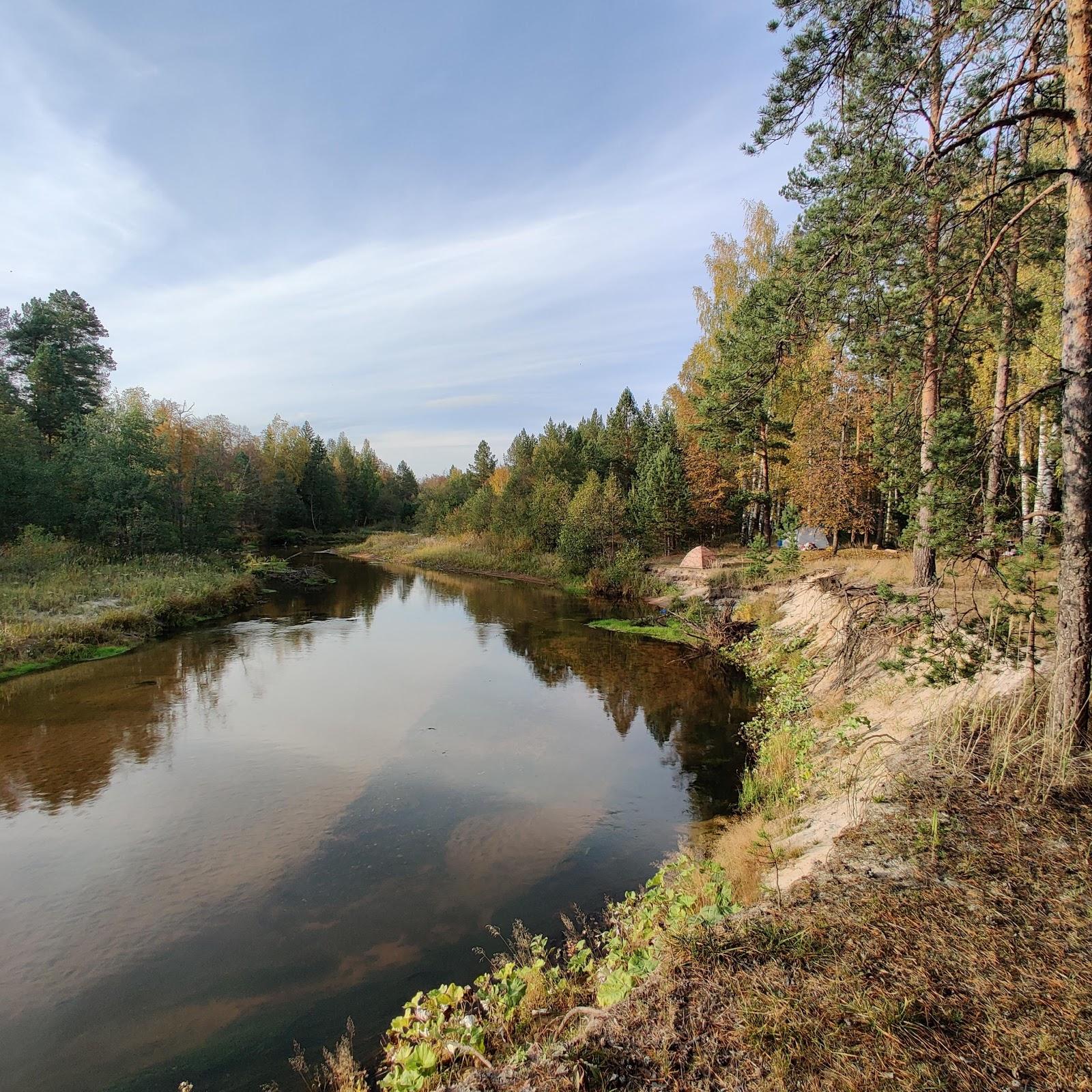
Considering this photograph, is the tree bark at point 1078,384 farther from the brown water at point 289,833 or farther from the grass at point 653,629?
the grass at point 653,629

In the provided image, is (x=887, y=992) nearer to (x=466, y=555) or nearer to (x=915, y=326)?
(x=915, y=326)

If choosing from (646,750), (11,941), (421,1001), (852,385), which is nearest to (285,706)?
(11,941)

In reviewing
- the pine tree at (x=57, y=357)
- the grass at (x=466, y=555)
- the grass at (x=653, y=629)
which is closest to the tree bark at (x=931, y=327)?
the grass at (x=653, y=629)

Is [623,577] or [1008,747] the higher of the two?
[1008,747]

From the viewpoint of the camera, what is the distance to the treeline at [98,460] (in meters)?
25.1

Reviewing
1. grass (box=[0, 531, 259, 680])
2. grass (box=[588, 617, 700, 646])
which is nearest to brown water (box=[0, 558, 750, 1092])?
grass (box=[0, 531, 259, 680])

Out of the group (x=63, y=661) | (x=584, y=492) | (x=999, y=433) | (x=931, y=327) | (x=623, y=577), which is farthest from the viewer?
(x=584, y=492)

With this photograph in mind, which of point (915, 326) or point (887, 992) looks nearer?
point (887, 992)

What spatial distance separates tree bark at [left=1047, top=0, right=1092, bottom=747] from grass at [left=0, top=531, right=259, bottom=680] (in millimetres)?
19772

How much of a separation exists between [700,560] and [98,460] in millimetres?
27307

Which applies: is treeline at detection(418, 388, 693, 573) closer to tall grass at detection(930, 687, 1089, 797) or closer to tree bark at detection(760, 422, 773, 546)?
tree bark at detection(760, 422, 773, 546)

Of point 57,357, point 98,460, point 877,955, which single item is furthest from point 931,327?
point 57,357

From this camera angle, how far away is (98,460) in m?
26.0

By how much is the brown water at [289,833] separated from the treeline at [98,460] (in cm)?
1320
